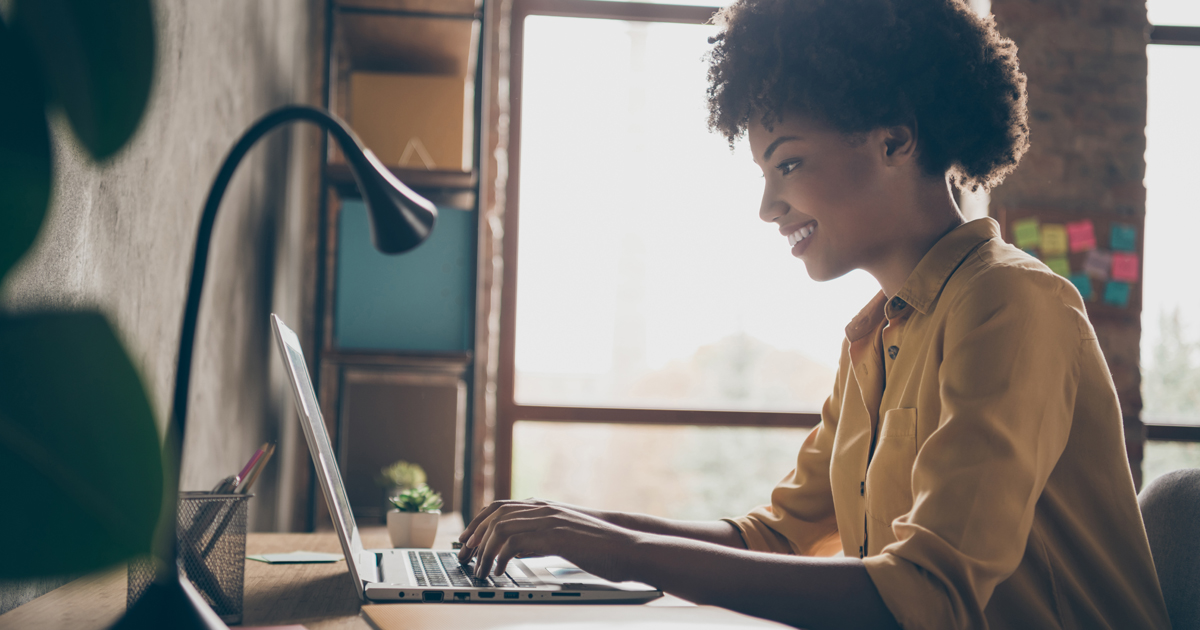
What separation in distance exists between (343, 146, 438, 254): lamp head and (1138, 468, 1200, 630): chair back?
0.99 metres

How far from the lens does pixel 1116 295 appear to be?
2.83 meters

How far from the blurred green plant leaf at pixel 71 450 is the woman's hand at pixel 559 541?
0.40 metres

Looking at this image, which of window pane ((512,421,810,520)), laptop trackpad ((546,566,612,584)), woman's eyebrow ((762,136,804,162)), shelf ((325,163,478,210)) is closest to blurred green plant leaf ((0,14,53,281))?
laptop trackpad ((546,566,612,584))

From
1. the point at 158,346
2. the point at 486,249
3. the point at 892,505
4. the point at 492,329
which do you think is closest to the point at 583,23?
the point at 486,249

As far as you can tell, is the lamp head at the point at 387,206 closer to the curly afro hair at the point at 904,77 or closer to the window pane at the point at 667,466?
the curly afro hair at the point at 904,77

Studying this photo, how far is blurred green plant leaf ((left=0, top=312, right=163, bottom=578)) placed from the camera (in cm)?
78

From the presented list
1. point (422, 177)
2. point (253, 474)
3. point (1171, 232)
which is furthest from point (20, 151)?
point (1171, 232)

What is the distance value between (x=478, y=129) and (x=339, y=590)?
53.6 inches

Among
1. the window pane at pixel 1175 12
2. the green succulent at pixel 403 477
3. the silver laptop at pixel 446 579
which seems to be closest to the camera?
the silver laptop at pixel 446 579

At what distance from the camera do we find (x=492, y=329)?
269 centimetres

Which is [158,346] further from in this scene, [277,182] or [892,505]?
[892,505]

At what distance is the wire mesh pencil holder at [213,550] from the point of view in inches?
30.8

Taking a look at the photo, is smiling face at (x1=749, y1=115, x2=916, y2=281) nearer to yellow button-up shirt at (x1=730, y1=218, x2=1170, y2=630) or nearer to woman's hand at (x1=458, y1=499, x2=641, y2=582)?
yellow button-up shirt at (x1=730, y1=218, x2=1170, y2=630)

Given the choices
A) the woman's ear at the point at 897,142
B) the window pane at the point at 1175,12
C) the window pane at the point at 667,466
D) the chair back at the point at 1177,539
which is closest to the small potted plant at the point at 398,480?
the window pane at the point at 667,466
